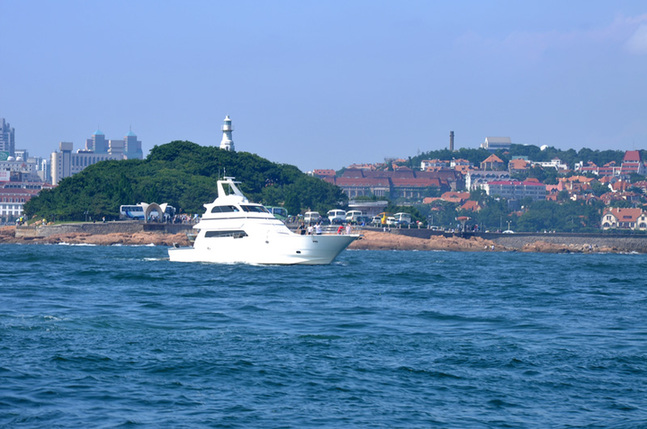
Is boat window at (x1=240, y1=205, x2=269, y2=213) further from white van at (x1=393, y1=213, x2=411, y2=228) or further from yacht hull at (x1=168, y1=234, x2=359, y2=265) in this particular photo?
white van at (x1=393, y1=213, x2=411, y2=228)

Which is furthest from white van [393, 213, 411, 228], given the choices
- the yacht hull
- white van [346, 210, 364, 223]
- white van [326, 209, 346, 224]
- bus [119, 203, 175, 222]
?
the yacht hull

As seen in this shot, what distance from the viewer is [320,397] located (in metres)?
17.5

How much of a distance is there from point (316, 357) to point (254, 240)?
103 feet

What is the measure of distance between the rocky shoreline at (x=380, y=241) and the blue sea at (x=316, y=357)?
57.6 metres

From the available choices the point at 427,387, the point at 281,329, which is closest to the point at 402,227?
the point at 281,329

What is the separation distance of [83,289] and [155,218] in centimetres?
6839

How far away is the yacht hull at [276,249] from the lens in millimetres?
52594

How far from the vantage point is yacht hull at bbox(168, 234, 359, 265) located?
173 ft

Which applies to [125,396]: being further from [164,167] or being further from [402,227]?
[164,167]

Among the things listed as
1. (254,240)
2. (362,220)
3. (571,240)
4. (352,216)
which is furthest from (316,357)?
(352,216)

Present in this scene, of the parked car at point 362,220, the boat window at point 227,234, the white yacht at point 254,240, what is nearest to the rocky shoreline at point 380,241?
the parked car at point 362,220

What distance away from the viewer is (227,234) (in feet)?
177

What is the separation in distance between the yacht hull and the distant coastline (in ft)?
123

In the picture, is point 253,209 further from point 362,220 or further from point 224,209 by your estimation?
point 362,220
